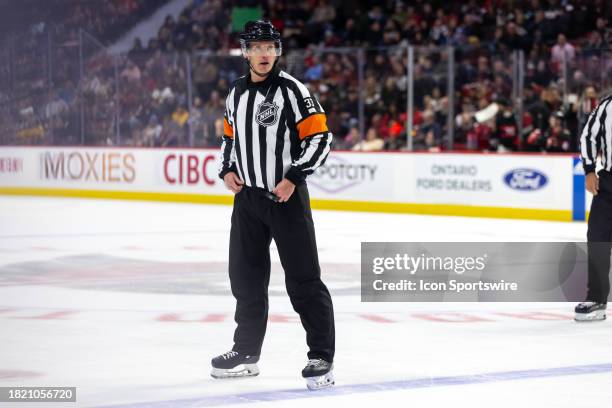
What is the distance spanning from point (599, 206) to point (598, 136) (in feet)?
1.38

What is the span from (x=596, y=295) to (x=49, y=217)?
9.36 meters

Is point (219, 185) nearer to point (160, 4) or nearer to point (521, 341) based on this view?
point (160, 4)

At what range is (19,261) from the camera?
10.4 meters

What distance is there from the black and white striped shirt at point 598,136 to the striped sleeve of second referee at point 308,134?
8.58 ft

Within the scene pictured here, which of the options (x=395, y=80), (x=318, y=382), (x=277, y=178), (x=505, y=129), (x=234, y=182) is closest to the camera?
(x=318, y=382)

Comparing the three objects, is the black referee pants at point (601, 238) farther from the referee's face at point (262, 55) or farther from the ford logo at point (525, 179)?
the ford logo at point (525, 179)

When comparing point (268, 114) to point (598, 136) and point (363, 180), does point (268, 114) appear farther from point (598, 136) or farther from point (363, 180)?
point (363, 180)

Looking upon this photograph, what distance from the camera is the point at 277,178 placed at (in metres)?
5.16

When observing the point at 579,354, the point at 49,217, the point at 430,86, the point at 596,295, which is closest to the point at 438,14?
the point at 430,86

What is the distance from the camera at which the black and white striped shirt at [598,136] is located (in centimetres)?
719

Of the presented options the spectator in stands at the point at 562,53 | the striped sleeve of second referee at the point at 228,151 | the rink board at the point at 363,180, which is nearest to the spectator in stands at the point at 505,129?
the rink board at the point at 363,180

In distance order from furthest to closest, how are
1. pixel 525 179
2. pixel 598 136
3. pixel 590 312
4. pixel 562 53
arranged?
pixel 562 53
pixel 525 179
pixel 598 136
pixel 590 312

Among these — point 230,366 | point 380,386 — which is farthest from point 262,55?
point 380,386

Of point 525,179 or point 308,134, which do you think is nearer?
point 308,134
